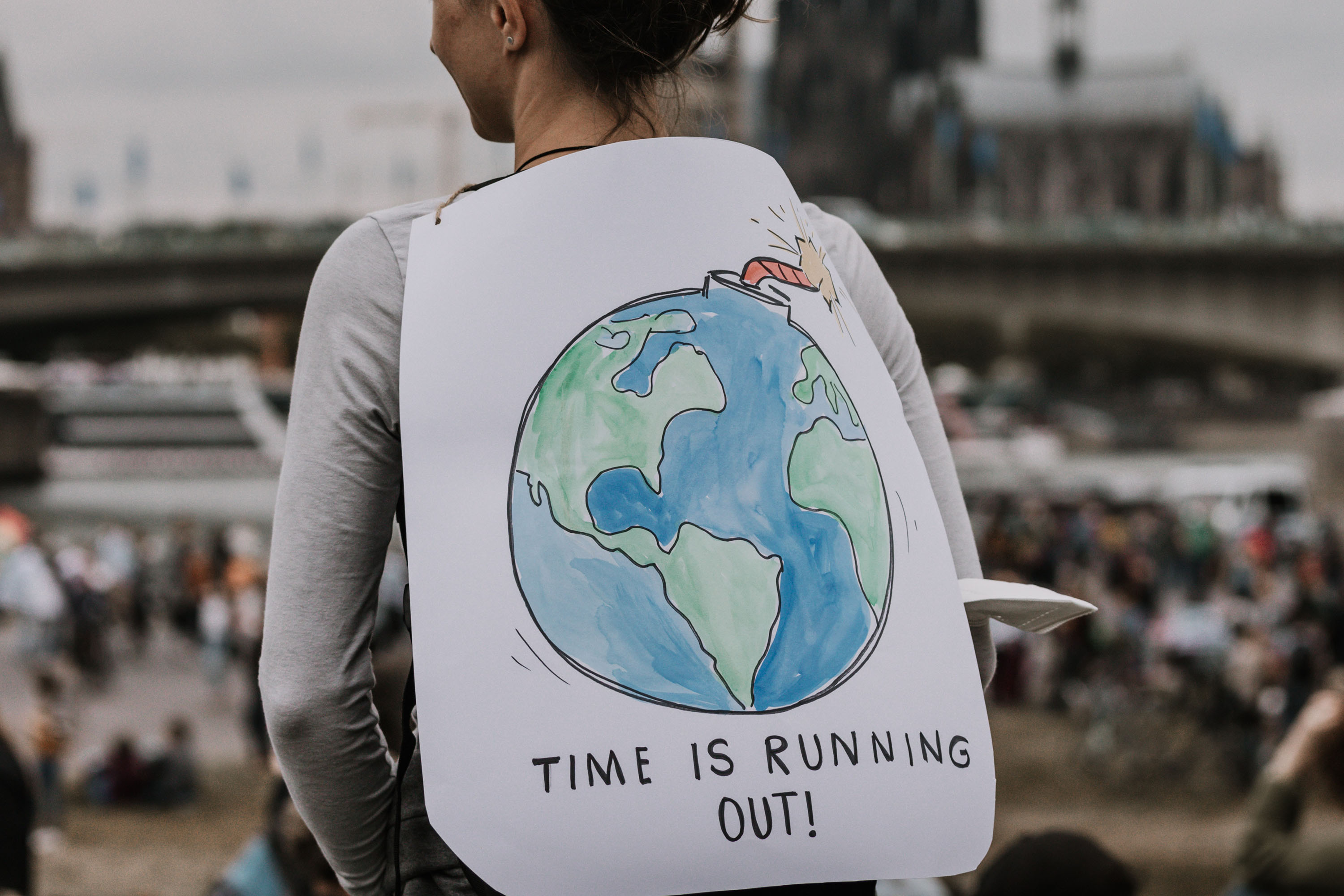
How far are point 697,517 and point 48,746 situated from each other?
10863 mm

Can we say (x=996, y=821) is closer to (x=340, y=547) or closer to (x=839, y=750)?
(x=839, y=750)

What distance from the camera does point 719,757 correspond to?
4.31ft

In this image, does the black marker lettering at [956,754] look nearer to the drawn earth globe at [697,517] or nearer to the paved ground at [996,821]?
the drawn earth globe at [697,517]

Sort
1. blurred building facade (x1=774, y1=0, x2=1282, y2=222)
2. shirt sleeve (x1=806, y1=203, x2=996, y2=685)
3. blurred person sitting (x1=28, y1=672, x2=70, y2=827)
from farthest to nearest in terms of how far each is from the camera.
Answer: blurred building facade (x1=774, y1=0, x2=1282, y2=222), blurred person sitting (x1=28, y1=672, x2=70, y2=827), shirt sleeve (x1=806, y1=203, x2=996, y2=685)

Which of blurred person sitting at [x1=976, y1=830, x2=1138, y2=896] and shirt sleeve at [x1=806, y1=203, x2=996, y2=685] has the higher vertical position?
shirt sleeve at [x1=806, y1=203, x2=996, y2=685]

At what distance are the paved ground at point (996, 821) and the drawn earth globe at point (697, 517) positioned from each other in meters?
6.16

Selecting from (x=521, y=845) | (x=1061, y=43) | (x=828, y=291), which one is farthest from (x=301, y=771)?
(x=1061, y=43)

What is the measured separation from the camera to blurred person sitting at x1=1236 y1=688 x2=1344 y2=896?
13.3 feet

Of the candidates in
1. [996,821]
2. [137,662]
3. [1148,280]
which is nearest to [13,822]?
[996,821]

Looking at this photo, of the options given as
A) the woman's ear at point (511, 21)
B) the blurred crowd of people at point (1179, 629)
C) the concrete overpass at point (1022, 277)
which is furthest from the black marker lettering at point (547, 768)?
the concrete overpass at point (1022, 277)

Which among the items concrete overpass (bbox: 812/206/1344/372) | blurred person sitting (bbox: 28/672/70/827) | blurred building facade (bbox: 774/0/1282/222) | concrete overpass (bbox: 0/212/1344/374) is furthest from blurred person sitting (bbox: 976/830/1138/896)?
blurred building facade (bbox: 774/0/1282/222)

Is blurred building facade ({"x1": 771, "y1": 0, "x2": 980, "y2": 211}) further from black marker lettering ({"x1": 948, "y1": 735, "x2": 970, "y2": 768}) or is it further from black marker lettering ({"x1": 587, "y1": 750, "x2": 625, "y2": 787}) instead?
black marker lettering ({"x1": 587, "y1": 750, "x2": 625, "y2": 787})

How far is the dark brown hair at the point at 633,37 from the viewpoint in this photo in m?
1.46

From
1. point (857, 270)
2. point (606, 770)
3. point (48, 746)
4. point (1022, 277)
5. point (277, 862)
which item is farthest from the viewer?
point (1022, 277)
